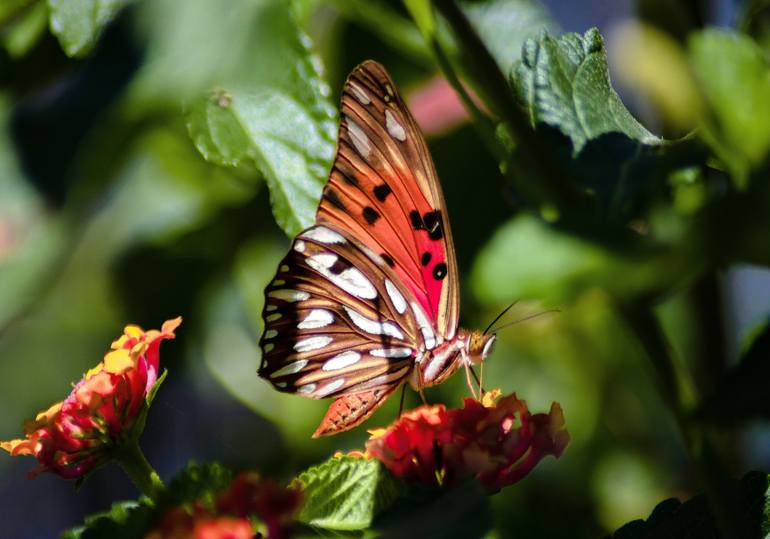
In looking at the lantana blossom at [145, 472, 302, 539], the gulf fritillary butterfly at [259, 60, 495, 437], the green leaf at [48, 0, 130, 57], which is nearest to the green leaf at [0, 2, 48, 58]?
the green leaf at [48, 0, 130, 57]

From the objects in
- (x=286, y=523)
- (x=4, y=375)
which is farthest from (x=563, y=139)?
(x=4, y=375)

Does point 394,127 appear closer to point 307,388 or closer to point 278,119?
point 278,119

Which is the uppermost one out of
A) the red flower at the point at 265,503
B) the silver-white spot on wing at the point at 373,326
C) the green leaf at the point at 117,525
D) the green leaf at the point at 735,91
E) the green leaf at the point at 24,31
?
the green leaf at the point at 24,31

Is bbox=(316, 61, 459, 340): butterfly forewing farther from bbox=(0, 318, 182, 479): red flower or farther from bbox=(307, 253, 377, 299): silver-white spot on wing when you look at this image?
bbox=(0, 318, 182, 479): red flower

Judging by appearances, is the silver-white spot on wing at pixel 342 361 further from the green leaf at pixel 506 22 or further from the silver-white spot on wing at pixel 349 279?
the green leaf at pixel 506 22

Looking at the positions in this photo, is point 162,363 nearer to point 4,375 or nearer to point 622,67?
point 4,375

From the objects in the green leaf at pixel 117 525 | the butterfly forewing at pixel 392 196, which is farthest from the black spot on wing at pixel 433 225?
the green leaf at pixel 117 525
